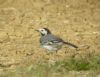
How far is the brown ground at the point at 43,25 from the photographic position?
13.2 metres

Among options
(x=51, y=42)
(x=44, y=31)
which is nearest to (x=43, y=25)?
(x=44, y=31)

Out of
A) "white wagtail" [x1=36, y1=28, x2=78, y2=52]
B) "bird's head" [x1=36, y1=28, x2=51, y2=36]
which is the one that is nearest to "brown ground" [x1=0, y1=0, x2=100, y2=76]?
"white wagtail" [x1=36, y1=28, x2=78, y2=52]

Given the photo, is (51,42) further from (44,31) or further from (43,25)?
(43,25)

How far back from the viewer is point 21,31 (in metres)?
14.9

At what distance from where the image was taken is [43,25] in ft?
50.7

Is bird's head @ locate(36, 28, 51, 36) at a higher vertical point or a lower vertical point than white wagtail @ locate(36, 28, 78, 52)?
higher

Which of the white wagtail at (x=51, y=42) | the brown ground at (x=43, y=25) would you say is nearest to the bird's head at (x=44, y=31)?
the white wagtail at (x=51, y=42)

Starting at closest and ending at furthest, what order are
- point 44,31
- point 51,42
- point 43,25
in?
point 51,42, point 44,31, point 43,25

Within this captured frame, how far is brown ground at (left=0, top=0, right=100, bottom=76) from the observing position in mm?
13231

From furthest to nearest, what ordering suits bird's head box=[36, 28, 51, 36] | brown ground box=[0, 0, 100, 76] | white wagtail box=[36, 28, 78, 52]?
bird's head box=[36, 28, 51, 36]
brown ground box=[0, 0, 100, 76]
white wagtail box=[36, 28, 78, 52]

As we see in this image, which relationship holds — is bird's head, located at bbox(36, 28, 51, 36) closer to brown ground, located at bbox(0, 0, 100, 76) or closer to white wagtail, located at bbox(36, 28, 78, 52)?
white wagtail, located at bbox(36, 28, 78, 52)

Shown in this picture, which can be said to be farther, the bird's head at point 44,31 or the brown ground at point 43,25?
the bird's head at point 44,31

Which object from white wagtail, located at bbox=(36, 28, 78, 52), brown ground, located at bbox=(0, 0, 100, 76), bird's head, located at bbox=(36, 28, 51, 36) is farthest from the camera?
bird's head, located at bbox=(36, 28, 51, 36)

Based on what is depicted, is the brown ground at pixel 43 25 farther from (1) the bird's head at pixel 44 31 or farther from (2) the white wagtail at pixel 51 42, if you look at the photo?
(1) the bird's head at pixel 44 31
